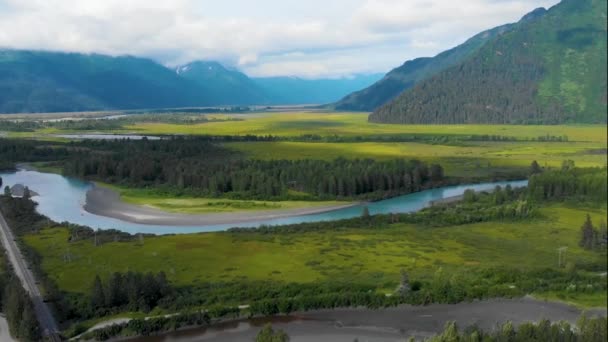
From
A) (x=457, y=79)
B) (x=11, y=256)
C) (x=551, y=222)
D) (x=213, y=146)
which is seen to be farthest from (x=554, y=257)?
(x=457, y=79)

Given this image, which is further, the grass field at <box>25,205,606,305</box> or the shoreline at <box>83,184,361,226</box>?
the shoreline at <box>83,184,361,226</box>

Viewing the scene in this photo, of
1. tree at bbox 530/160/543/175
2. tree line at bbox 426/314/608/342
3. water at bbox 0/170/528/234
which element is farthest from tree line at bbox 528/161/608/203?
tree line at bbox 426/314/608/342

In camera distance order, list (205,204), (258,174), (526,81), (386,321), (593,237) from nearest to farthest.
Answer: (386,321)
(593,237)
(205,204)
(258,174)
(526,81)

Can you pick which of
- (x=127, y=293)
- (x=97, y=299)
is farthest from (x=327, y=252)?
(x=97, y=299)

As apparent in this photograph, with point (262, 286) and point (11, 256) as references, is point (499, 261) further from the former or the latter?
point (11, 256)

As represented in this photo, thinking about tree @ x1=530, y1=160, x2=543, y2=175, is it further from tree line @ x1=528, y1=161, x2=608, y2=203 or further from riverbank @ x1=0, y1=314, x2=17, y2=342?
riverbank @ x1=0, y1=314, x2=17, y2=342

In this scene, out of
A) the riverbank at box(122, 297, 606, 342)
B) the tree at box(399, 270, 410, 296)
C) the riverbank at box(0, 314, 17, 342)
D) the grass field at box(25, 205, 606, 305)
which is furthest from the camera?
the grass field at box(25, 205, 606, 305)

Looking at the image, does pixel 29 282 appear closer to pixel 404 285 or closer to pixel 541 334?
pixel 404 285
